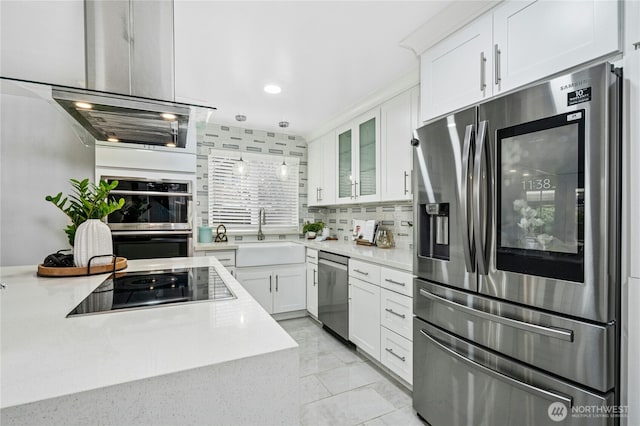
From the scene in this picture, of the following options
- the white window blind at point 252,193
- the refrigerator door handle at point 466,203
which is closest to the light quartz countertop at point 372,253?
the white window blind at point 252,193

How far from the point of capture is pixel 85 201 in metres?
1.59

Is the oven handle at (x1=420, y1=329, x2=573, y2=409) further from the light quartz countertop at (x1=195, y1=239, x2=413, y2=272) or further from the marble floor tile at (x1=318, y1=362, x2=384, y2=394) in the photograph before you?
the marble floor tile at (x1=318, y1=362, x2=384, y2=394)

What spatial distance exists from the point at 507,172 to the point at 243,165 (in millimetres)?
3225

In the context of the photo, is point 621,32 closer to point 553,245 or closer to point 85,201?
point 553,245

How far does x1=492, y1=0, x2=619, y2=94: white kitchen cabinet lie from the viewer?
1146 millimetres

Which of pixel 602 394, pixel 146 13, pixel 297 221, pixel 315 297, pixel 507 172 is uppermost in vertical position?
pixel 146 13

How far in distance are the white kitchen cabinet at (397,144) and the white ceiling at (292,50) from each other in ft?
0.73

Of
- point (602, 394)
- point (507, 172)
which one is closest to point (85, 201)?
point (507, 172)

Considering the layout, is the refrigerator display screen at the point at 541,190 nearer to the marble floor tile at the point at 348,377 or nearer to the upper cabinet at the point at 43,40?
the marble floor tile at the point at 348,377

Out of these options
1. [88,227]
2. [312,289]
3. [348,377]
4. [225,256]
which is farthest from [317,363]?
A: [88,227]

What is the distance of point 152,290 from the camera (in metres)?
A: 1.26

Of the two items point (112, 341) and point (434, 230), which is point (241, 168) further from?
point (112, 341)

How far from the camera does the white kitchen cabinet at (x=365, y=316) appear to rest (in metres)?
2.43

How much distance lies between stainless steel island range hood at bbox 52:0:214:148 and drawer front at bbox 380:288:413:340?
1780 millimetres
